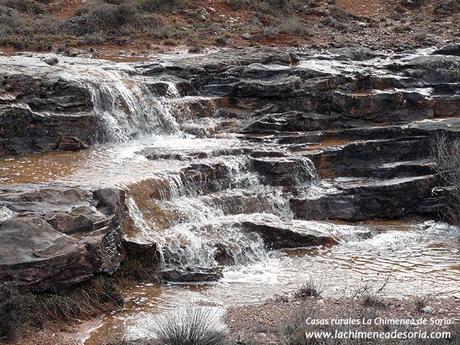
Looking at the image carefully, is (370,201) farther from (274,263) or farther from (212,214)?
(212,214)

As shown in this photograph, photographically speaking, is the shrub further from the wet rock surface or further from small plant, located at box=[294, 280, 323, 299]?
small plant, located at box=[294, 280, 323, 299]

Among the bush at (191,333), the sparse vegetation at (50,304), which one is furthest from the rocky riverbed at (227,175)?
the bush at (191,333)

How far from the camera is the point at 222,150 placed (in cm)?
1323

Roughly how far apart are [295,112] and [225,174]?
13.1 feet

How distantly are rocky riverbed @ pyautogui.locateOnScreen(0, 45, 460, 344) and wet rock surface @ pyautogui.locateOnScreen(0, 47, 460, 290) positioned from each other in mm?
29

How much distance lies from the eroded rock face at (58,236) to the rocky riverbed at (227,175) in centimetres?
2

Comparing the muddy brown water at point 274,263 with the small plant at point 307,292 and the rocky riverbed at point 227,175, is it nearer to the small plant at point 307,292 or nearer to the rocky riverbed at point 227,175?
the rocky riverbed at point 227,175

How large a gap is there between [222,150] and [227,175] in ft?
2.78

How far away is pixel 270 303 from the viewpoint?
27.6 ft

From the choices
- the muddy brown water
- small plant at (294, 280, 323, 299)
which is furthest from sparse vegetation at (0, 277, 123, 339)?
small plant at (294, 280, 323, 299)

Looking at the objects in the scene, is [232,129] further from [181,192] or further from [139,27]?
[139,27]

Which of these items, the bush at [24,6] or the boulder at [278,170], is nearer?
the boulder at [278,170]

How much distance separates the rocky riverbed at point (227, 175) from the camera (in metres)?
8.88

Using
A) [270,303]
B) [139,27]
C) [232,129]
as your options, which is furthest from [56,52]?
[270,303]
